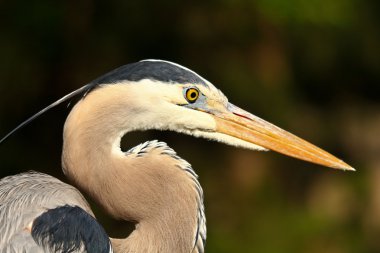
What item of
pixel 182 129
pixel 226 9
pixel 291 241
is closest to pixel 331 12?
pixel 226 9

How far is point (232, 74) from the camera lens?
→ 4801mm

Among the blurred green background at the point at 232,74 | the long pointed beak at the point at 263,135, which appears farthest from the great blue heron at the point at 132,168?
the blurred green background at the point at 232,74

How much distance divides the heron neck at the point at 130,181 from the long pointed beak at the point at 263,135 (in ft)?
0.71

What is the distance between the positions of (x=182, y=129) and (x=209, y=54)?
260 centimetres

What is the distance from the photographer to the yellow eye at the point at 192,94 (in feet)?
7.38

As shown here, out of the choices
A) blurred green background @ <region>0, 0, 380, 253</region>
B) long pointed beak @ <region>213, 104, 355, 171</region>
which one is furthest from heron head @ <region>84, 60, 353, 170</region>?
blurred green background @ <region>0, 0, 380, 253</region>

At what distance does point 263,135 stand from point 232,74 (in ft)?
8.05

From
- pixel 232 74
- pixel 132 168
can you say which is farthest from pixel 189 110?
pixel 232 74

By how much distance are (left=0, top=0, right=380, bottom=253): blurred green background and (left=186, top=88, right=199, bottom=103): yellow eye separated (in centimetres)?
224

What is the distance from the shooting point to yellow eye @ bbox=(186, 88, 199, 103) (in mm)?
2248

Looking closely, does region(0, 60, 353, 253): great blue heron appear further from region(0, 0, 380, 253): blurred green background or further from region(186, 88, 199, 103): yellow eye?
region(0, 0, 380, 253): blurred green background

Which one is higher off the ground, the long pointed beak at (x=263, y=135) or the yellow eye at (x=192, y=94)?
the yellow eye at (x=192, y=94)

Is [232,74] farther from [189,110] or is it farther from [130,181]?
[130,181]

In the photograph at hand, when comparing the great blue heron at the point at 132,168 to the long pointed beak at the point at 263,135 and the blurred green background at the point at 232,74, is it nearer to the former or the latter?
the long pointed beak at the point at 263,135
